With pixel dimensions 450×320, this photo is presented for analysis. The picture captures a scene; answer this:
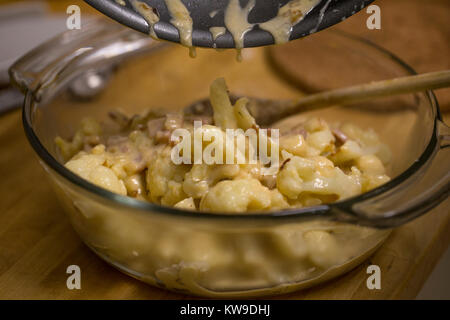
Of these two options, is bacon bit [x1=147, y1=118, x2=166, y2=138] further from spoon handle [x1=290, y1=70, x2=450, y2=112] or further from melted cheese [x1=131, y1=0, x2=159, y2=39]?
spoon handle [x1=290, y1=70, x2=450, y2=112]

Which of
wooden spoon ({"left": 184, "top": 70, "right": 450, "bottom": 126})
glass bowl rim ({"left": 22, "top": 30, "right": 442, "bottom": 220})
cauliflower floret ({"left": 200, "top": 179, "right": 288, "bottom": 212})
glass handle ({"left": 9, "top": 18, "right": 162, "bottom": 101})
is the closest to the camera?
glass bowl rim ({"left": 22, "top": 30, "right": 442, "bottom": 220})

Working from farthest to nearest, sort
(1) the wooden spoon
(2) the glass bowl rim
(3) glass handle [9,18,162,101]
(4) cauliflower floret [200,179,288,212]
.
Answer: (3) glass handle [9,18,162,101]
(1) the wooden spoon
(4) cauliflower floret [200,179,288,212]
(2) the glass bowl rim

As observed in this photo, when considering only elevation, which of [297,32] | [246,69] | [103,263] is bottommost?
[103,263]

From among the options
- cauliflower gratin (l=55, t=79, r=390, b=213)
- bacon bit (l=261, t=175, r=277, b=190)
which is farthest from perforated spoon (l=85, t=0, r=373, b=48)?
bacon bit (l=261, t=175, r=277, b=190)

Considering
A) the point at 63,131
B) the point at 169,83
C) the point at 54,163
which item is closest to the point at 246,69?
the point at 169,83

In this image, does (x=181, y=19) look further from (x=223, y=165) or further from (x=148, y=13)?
(x=223, y=165)

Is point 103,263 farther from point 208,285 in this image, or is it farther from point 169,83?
point 169,83

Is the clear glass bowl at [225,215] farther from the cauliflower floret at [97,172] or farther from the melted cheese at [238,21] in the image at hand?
the melted cheese at [238,21]
